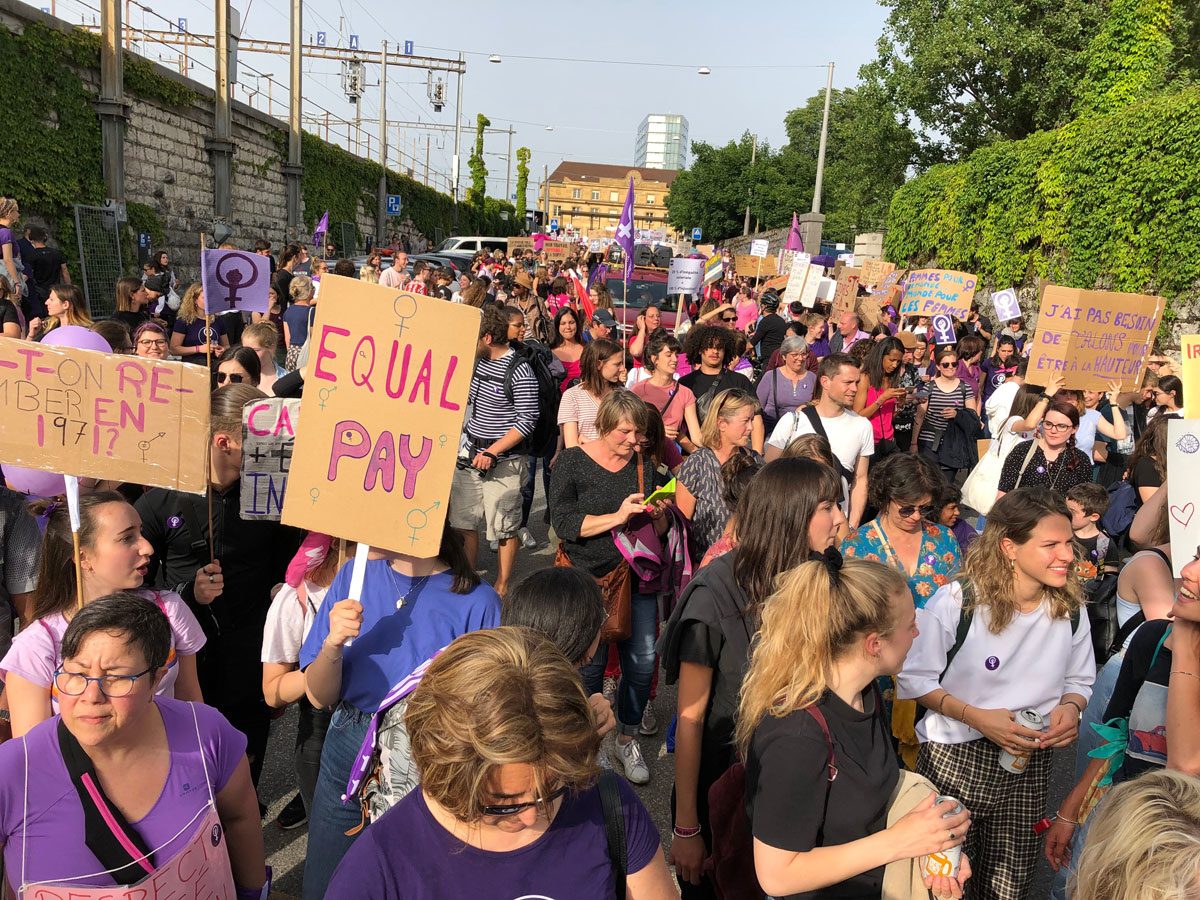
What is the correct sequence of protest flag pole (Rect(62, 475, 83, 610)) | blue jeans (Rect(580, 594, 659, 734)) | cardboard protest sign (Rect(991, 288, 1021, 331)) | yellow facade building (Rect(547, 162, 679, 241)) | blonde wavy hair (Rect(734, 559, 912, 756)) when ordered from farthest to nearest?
yellow facade building (Rect(547, 162, 679, 241)), cardboard protest sign (Rect(991, 288, 1021, 331)), blue jeans (Rect(580, 594, 659, 734)), protest flag pole (Rect(62, 475, 83, 610)), blonde wavy hair (Rect(734, 559, 912, 756))

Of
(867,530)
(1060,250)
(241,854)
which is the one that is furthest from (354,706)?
(1060,250)

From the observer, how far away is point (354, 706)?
2.48 m

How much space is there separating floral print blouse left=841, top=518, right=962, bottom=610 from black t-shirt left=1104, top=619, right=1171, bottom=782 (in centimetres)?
110

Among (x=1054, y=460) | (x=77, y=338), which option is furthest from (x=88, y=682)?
(x=1054, y=460)

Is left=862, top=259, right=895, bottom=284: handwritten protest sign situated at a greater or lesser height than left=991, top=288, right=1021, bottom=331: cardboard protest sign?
greater

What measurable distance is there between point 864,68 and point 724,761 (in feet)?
95.6

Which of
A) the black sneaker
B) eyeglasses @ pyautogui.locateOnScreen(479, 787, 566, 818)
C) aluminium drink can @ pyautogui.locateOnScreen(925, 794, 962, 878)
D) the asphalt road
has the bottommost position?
the asphalt road

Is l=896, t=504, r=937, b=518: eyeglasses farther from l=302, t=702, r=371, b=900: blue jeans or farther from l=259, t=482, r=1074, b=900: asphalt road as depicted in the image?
l=302, t=702, r=371, b=900: blue jeans

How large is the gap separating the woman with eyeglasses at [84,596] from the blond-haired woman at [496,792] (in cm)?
128

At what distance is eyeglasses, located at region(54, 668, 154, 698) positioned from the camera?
2.02 metres

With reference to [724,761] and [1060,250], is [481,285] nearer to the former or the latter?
[724,761]

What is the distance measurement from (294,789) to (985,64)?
27.8 m

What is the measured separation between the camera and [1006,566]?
2990mm

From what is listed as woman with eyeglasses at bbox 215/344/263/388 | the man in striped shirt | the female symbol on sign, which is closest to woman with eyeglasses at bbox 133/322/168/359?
woman with eyeglasses at bbox 215/344/263/388
